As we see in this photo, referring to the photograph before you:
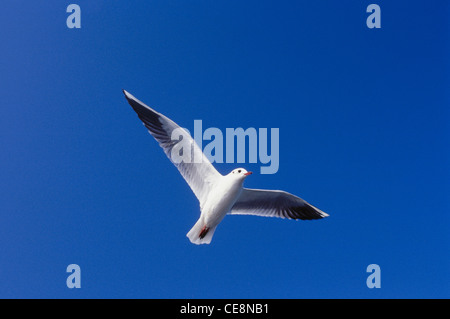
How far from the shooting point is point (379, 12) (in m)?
5.89

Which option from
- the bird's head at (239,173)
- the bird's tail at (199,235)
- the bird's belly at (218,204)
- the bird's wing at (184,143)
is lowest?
the bird's tail at (199,235)

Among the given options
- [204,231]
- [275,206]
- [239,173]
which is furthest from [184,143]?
[275,206]

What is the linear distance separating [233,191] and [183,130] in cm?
98

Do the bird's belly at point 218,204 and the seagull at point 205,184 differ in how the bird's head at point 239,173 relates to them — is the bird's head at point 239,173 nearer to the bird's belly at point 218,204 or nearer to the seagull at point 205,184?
the seagull at point 205,184

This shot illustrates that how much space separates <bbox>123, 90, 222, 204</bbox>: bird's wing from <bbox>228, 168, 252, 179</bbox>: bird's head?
0.72 feet

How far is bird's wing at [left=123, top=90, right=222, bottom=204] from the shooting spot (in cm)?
572

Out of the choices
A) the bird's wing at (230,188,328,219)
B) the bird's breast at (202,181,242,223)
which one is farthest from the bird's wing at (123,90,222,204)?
the bird's wing at (230,188,328,219)

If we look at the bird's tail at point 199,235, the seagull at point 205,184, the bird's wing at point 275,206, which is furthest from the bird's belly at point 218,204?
the bird's wing at point 275,206

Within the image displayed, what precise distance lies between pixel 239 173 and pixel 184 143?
78 centimetres

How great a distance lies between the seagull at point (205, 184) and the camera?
18.5ft

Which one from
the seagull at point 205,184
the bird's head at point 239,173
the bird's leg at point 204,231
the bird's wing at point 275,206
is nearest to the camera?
the bird's head at point 239,173

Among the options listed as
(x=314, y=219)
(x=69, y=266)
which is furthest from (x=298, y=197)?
(x=69, y=266)

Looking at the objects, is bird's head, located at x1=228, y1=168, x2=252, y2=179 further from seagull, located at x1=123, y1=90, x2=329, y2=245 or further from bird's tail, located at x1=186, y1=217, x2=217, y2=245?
bird's tail, located at x1=186, y1=217, x2=217, y2=245

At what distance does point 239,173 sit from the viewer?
556 centimetres
